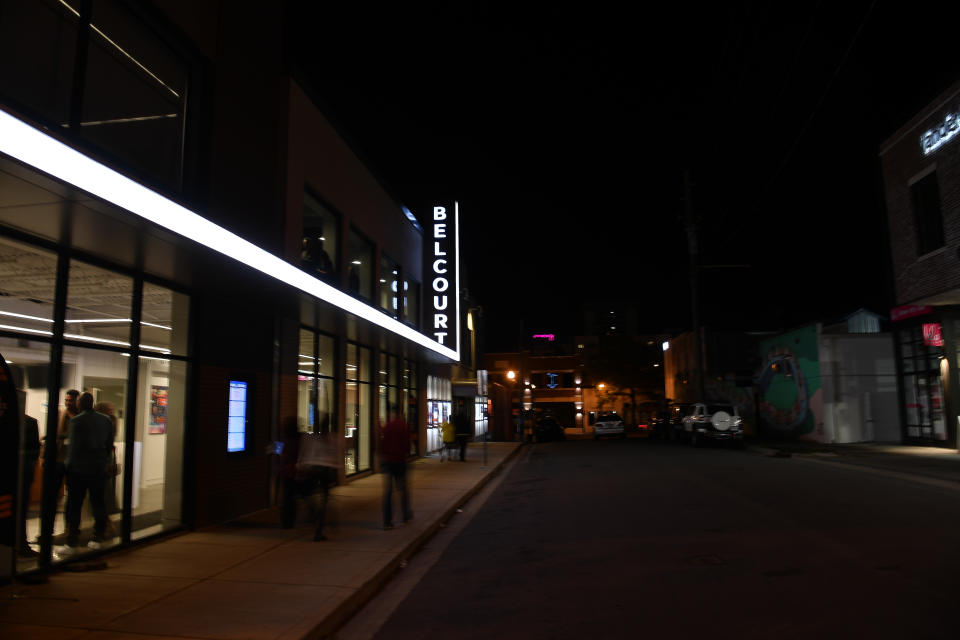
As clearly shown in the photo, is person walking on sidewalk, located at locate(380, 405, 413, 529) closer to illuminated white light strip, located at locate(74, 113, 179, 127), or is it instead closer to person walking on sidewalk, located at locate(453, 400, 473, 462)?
illuminated white light strip, located at locate(74, 113, 179, 127)

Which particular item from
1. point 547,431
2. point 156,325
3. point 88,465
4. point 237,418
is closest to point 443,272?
point 237,418

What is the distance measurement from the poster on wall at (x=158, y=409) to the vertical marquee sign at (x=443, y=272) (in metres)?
15.4

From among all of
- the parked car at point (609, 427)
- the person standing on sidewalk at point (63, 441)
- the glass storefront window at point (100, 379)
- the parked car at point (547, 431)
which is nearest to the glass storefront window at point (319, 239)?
the glass storefront window at point (100, 379)

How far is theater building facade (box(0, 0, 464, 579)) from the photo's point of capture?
628 centimetres

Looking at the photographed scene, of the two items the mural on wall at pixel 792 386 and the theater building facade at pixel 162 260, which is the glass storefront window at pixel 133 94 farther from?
the mural on wall at pixel 792 386

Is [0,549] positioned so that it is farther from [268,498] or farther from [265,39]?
[265,39]

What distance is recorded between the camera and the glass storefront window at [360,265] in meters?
16.9

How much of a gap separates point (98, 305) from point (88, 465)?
1875 millimetres

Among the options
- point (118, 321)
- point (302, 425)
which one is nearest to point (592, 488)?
point (302, 425)

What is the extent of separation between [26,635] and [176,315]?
5062 millimetres

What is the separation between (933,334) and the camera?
885 inches

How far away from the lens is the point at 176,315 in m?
9.62

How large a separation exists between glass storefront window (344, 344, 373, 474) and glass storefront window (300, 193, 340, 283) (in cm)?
237

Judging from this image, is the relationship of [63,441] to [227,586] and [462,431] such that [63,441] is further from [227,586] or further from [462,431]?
[462,431]
